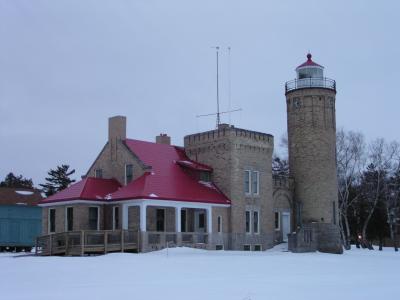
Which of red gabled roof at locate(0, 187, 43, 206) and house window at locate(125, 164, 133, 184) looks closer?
house window at locate(125, 164, 133, 184)

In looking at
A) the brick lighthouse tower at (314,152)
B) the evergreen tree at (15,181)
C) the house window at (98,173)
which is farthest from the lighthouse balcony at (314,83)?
the evergreen tree at (15,181)

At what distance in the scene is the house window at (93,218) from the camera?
126 feet

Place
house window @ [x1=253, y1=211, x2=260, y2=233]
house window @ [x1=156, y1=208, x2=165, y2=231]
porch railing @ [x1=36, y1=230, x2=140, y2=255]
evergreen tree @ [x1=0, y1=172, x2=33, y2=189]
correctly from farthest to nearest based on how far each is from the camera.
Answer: evergreen tree @ [x1=0, y1=172, x2=33, y2=189]
house window @ [x1=253, y1=211, x2=260, y2=233]
house window @ [x1=156, y1=208, x2=165, y2=231]
porch railing @ [x1=36, y1=230, x2=140, y2=255]

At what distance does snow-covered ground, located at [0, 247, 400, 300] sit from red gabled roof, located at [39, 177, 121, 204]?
9.86 meters

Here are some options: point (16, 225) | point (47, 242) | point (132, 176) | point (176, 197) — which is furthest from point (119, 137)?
point (16, 225)

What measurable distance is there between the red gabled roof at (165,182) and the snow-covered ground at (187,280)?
8.54 meters

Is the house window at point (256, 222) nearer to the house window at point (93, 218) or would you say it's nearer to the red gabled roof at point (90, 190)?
the red gabled roof at point (90, 190)

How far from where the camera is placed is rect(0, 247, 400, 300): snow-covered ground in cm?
1628

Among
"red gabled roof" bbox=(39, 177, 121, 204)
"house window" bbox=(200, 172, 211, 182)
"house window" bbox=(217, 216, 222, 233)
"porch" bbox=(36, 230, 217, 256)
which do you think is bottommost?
"porch" bbox=(36, 230, 217, 256)

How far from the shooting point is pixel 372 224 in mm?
68750

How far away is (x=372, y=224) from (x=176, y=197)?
3776 centimetres

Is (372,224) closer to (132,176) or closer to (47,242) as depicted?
(132,176)

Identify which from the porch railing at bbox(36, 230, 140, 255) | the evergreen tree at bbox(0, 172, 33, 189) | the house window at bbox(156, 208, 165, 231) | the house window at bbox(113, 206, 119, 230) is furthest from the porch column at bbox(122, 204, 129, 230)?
the evergreen tree at bbox(0, 172, 33, 189)

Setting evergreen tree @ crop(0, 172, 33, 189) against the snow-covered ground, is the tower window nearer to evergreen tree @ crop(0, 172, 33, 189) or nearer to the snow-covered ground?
the snow-covered ground
